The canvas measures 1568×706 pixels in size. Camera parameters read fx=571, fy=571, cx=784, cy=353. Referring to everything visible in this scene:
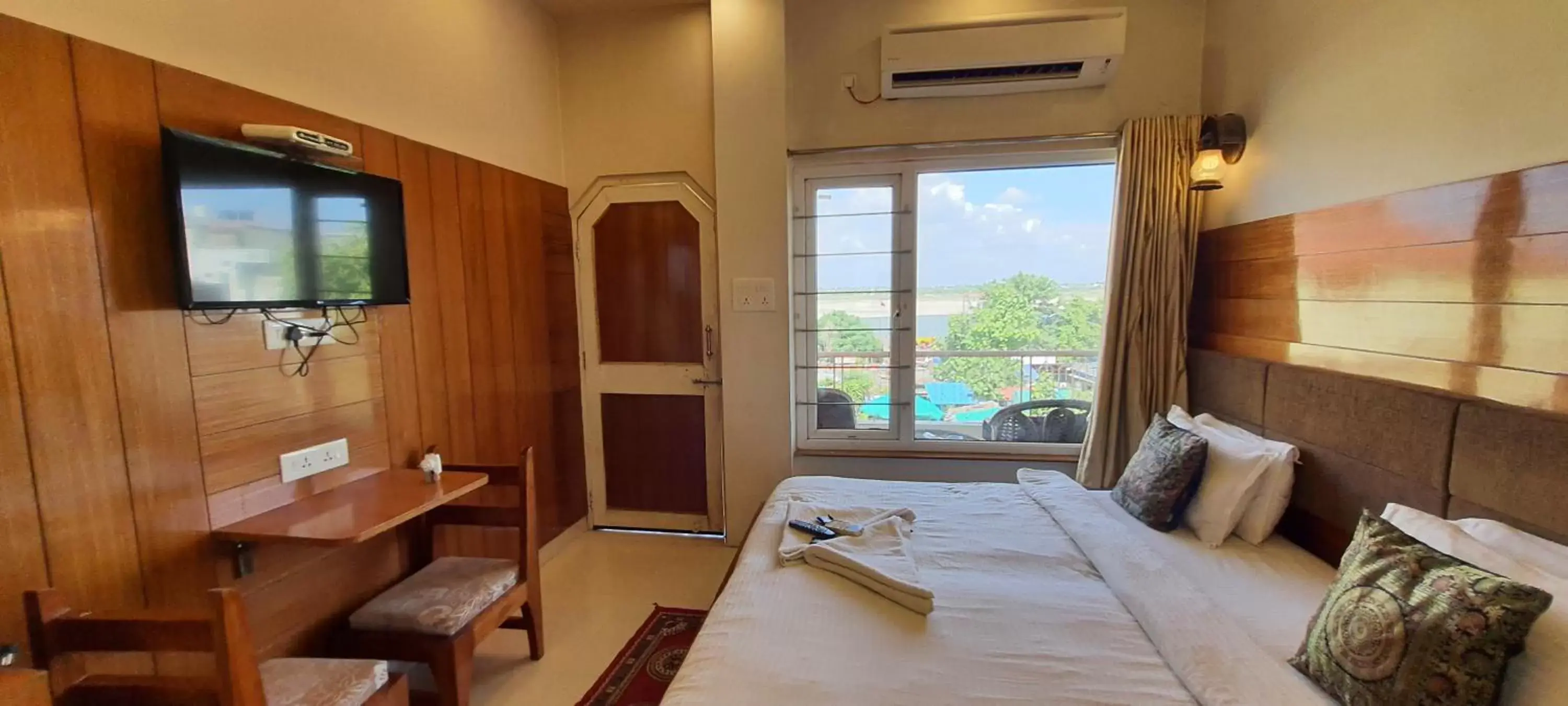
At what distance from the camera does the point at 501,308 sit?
2750 millimetres

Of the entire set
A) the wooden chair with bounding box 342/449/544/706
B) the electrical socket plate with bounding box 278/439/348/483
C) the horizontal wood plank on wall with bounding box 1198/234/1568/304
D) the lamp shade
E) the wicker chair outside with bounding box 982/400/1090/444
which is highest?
the lamp shade

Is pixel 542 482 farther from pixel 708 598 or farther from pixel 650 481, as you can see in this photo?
pixel 708 598

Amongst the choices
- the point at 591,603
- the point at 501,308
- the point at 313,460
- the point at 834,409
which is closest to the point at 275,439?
the point at 313,460

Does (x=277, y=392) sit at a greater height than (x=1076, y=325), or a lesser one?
lesser

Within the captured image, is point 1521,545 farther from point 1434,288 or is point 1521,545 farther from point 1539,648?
point 1434,288

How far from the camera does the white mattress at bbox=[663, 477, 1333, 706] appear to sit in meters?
1.21

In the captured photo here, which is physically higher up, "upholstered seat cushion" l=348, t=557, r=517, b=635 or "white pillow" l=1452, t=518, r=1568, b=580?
"white pillow" l=1452, t=518, r=1568, b=580

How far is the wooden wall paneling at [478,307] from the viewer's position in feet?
8.29

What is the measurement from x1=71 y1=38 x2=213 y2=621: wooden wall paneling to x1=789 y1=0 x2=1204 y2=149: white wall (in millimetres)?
2445

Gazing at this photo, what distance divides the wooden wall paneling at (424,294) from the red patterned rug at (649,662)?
1.16 meters

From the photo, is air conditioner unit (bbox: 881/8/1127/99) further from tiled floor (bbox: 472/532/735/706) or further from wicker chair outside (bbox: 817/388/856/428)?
tiled floor (bbox: 472/532/735/706)

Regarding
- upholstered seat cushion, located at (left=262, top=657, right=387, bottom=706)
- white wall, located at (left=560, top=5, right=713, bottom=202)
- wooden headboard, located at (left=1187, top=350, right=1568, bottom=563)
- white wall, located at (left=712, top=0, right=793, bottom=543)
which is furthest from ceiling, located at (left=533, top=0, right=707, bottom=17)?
wooden headboard, located at (left=1187, top=350, right=1568, bottom=563)

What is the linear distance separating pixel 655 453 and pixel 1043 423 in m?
2.23

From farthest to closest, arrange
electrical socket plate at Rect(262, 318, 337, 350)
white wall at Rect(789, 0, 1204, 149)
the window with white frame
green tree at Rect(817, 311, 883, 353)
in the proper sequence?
green tree at Rect(817, 311, 883, 353), the window with white frame, white wall at Rect(789, 0, 1204, 149), electrical socket plate at Rect(262, 318, 337, 350)
